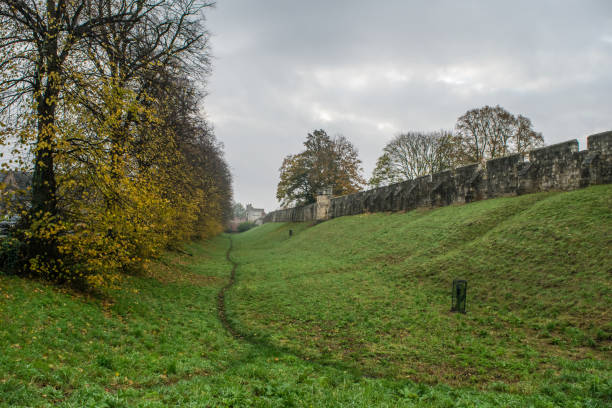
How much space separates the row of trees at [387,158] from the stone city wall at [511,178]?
16.1 meters

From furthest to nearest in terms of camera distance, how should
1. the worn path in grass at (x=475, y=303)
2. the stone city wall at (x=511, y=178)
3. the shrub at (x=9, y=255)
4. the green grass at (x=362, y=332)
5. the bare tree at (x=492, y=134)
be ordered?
the bare tree at (x=492, y=134) < the stone city wall at (x=511, y=178) < the shrub at (x=9, y=255) < the worn path in grass at (x=475, y=303) < the green grass at (x=362, y=332)

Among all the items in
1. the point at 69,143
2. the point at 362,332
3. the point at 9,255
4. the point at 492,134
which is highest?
the point at 492,134

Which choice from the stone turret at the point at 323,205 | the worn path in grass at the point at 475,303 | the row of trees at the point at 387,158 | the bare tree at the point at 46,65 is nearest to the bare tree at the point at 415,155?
the row of trees at the point at 387,158

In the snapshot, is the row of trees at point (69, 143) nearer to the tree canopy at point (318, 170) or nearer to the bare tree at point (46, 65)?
the bare tree at point (46, 65)

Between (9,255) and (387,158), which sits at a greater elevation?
(387,158)

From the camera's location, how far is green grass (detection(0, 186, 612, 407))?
4996 mm

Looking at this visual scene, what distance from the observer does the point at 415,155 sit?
4728 cm

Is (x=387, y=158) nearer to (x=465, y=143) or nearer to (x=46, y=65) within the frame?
(x=465, y=143)

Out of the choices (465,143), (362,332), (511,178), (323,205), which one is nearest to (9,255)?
(362,332)

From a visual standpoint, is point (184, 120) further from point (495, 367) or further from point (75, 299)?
point (495, 367)

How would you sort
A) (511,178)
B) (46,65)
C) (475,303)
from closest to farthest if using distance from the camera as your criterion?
1. (46,65)
2. (475,303)
3. (511,178)

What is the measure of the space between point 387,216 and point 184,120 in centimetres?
1707

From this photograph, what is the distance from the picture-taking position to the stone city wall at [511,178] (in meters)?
14.5

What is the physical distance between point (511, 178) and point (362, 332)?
1489cm
